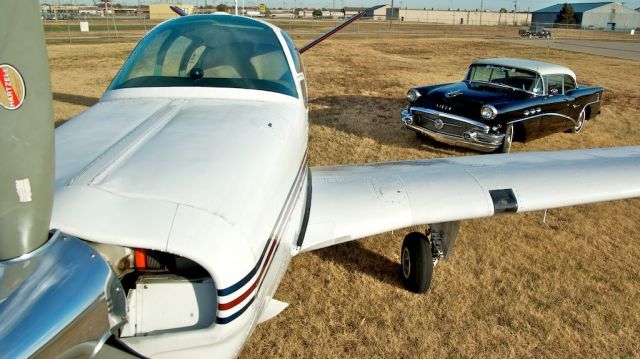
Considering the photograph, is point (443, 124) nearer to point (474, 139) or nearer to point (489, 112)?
point (474, 139)

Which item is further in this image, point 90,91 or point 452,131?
point 90,91

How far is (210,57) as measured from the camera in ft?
10.9

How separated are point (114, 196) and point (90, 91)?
10626mm

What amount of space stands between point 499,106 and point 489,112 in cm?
19

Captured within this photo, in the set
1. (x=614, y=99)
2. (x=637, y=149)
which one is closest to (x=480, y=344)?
(x=637, y=149)

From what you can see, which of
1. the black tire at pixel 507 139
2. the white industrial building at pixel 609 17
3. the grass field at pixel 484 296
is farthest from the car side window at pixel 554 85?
the white industrial building at pixel 609 17

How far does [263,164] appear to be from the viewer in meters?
2.24

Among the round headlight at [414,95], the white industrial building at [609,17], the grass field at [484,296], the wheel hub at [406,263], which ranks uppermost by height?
the white industrial building at [609,17]

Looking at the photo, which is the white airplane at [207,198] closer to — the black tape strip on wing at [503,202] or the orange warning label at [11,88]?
the black tape strip on wing at [503,202]

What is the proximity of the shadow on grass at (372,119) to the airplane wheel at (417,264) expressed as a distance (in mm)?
3507

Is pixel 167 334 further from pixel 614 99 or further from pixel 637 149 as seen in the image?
pixel 614 99

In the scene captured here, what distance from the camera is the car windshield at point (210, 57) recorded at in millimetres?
3195

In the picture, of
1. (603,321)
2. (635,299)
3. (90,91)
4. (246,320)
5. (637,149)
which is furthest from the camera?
(90,91)

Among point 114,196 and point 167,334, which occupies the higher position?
point 114,196
